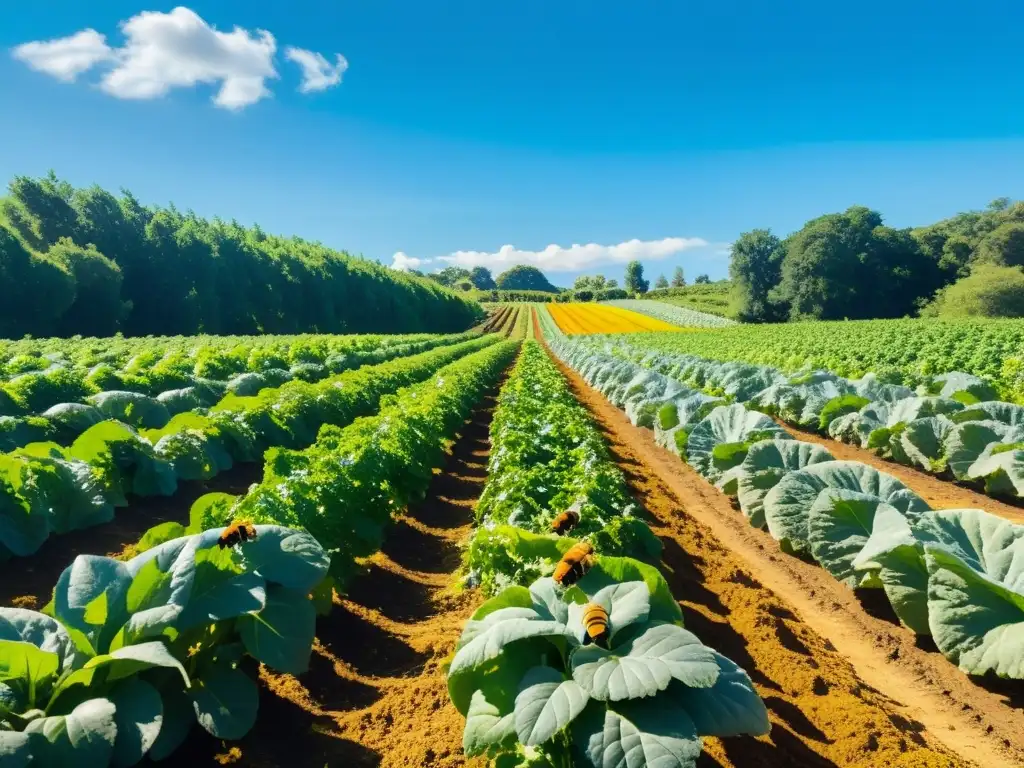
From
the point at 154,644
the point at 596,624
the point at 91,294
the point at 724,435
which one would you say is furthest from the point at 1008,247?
the point at 91,294

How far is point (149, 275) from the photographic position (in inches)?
1513

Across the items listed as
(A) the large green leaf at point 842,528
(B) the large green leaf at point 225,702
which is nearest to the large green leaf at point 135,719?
(B) the large green leaf at point 225,702

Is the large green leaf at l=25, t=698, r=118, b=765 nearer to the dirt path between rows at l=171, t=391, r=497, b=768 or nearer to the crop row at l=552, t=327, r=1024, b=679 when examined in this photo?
the dirt path between rows at l=171, t=391, r=497, b=768

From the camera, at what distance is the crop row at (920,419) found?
279 inches

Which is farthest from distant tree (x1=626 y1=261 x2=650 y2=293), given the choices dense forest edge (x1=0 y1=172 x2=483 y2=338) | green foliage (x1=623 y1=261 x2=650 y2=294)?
dense forest edge (x1=0 y1=172 x2=483 y2=338)

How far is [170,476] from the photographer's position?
6863 mm

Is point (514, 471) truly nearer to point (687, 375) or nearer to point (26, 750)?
point (26, 750)

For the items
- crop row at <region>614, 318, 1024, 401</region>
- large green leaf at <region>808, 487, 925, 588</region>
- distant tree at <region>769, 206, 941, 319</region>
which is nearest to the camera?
large green leaf at <region>808, 487, 925, 588</region>

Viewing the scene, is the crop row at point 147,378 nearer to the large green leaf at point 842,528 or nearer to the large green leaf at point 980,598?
the large green leaf at point 842,528

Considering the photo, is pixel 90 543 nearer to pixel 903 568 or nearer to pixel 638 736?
pixel 638 736

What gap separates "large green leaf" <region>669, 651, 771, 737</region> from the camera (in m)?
2.39

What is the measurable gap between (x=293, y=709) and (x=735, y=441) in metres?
6.48

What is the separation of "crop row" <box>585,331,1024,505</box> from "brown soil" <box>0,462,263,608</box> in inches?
372

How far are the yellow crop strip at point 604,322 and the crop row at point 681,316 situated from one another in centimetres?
152
